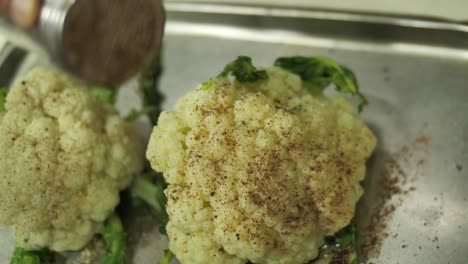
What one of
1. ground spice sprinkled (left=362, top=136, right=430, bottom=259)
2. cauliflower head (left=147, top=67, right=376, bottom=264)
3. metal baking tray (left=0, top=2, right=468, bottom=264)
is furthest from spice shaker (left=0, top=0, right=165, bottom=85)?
ground spice sprinkled (left=362, top=136, right=430, bottom=259)

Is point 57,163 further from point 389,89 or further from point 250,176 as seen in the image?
point 389,89

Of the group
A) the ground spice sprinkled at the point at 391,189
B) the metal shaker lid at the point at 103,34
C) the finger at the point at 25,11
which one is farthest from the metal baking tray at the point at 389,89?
the finger at the point at 25,11

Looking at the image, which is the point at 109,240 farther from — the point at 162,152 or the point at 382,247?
the point at 382,247

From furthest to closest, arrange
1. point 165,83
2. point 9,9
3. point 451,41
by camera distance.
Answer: point 165,83
point 451,41
point 9,9

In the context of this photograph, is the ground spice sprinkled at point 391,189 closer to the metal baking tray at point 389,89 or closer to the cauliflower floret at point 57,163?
the metal baking tray at point 389,89

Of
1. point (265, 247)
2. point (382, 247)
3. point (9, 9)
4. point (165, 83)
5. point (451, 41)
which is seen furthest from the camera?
point (165, 83)

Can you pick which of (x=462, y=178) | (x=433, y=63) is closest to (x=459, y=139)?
(x=462, y=178)

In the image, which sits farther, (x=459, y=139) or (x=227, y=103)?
(x=459, y=139)

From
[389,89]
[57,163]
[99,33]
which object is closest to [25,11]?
[99,33]
